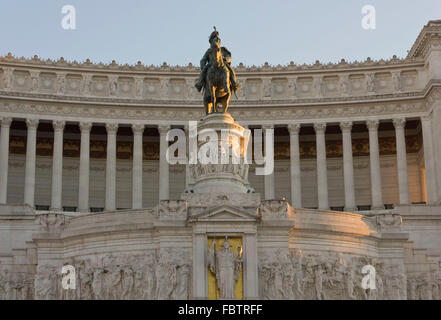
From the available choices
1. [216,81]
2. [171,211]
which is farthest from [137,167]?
[171,211]

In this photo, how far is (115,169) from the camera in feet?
282

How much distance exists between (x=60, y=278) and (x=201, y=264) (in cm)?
775

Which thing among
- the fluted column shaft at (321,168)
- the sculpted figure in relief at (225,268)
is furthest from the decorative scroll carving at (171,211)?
the fluted column shaft at (321,168)

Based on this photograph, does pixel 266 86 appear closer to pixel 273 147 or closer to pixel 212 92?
pixel 273 147

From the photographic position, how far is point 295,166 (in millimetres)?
85375

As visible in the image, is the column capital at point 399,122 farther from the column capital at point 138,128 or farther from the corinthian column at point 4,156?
the corinthian column at point 4,156

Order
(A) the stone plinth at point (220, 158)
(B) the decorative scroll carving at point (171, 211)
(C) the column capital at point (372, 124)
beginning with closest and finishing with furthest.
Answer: (B) the decorative scroll carving at point (171, 211) < (A) the stone plinth at point (220, 158) < (C) the column capital at point (372, 124)

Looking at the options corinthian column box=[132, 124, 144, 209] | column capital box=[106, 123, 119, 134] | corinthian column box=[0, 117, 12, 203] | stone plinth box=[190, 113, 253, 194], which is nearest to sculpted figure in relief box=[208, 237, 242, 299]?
stone plinth box=[190, 113, 253, 194]

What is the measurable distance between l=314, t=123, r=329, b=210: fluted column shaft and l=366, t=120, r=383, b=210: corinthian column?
15.7 ft

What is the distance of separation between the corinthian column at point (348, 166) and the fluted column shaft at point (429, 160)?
754 centimetres

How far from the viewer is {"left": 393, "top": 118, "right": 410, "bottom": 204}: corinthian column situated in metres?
82.4

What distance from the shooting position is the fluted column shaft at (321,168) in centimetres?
8362

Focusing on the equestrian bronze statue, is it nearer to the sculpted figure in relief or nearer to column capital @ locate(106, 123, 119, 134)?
the sculpted figure in relief
